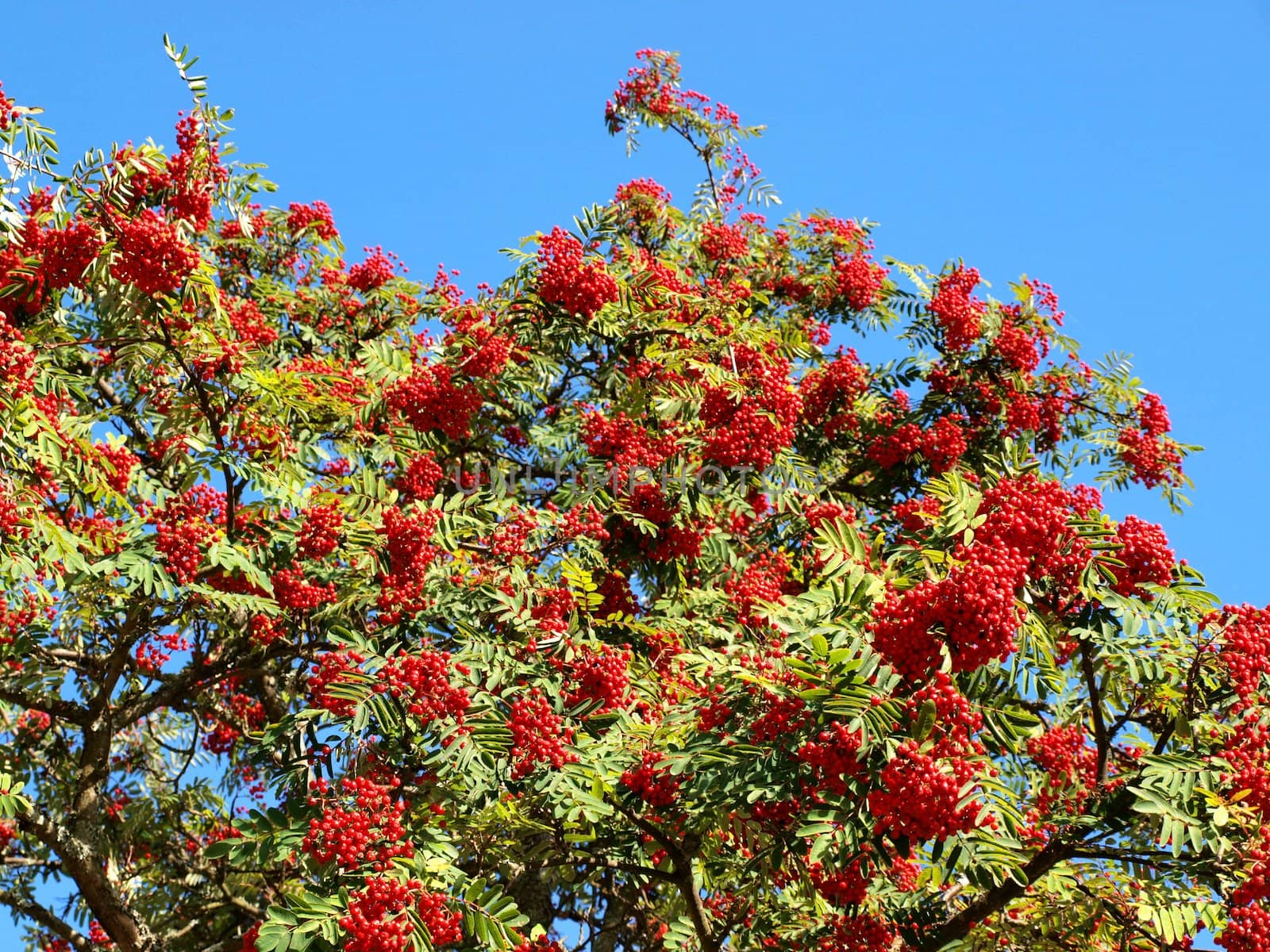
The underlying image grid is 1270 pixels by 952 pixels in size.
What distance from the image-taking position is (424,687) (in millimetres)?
5918

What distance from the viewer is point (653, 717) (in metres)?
6.82

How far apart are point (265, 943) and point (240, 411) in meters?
4.39

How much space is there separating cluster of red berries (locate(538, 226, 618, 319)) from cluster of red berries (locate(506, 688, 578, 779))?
425 cm

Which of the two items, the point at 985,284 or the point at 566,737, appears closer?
the point at 566,737

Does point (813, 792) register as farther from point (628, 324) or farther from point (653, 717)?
point (628, 324)

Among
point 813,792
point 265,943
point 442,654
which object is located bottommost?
point 265,943

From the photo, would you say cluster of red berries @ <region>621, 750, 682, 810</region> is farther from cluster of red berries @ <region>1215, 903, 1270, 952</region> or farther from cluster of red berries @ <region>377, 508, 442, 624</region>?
cluster of red berries @ <region>1215, 903, 1270, 952</region>

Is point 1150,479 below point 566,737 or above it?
above

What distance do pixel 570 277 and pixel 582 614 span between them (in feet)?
10.2

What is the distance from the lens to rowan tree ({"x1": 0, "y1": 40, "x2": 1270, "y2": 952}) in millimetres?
5355

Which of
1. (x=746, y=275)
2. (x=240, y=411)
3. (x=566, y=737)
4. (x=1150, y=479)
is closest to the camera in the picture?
(x=566, y=737)

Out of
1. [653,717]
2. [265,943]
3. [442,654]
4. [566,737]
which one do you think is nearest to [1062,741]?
[653,717]

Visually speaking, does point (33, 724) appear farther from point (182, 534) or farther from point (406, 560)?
point (406, 560)

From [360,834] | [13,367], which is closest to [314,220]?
[13,367]
